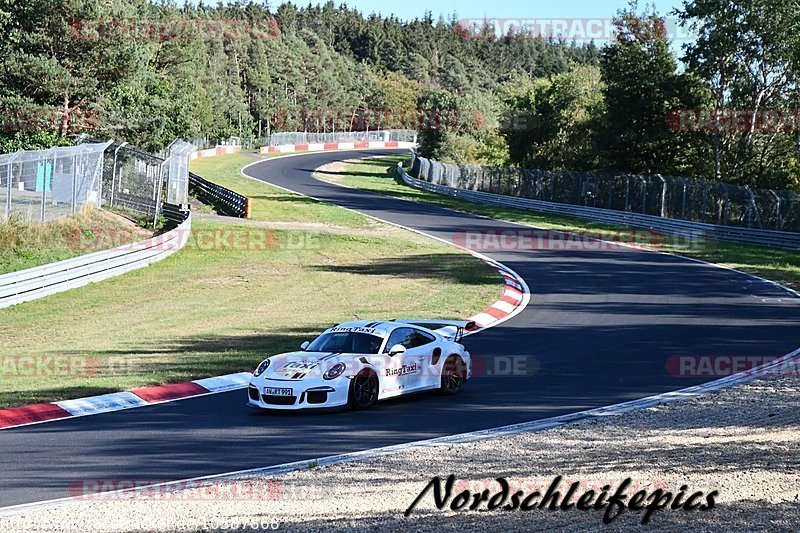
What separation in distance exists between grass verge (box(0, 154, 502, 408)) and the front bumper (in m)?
3.18

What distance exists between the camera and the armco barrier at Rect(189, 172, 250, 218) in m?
46.7

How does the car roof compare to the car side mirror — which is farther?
the car roof

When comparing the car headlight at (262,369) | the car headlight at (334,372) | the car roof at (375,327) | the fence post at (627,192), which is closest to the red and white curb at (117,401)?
the car headlight at (262,369)

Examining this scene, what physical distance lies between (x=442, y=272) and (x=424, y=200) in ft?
89.4

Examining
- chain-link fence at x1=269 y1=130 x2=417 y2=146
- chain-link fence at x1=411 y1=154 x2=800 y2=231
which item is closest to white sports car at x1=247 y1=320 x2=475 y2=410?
chain-link fence at x1=411 y1=154 x2=800 y2=231

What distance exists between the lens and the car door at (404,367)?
46.5 feet

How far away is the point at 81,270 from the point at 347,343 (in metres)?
15.5

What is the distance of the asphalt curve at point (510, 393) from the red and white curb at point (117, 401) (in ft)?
1.29

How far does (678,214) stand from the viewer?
146ft

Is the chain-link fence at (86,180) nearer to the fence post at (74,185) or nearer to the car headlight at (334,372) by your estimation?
the fence post at (74,185)

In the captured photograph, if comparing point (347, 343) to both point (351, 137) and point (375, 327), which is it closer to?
point (375, 327)

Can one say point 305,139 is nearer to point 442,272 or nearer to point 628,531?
point 442,272

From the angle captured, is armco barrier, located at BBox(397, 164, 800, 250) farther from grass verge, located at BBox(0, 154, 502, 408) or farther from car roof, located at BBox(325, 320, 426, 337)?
car roof, located at BBox(325, 320, 426, 337)

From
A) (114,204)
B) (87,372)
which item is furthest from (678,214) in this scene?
(87,372)
